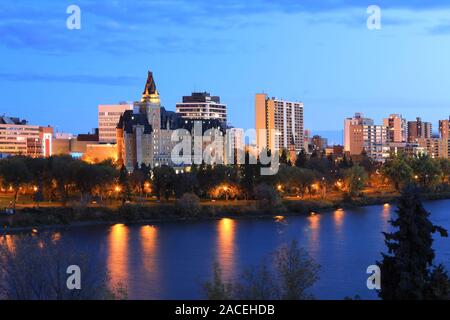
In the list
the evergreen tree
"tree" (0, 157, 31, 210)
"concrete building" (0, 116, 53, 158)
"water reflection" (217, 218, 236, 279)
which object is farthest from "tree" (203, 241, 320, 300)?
"concrete building" (0, 116, 53, 158)

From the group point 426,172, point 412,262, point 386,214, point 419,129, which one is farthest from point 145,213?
point 419,129

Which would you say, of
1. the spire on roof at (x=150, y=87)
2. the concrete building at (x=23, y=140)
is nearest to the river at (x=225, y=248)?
the spire on roof at (x=150, y=87)

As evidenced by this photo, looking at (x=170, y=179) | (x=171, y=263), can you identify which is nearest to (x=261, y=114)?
(x=170, y=179)

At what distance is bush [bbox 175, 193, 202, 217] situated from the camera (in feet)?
90.2

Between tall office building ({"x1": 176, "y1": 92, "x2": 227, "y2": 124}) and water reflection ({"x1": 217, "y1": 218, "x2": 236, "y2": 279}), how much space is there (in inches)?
1747

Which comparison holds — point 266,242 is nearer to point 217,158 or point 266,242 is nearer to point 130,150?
point 130,150

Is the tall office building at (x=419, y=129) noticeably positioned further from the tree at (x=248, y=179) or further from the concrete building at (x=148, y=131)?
the tree at (x=248, y=179)

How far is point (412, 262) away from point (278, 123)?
74.6 meters

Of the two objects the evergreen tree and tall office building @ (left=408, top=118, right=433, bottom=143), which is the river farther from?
tall office building @ (left=408, top=118, right=433, bottom=143)

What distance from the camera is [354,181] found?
3550 cm

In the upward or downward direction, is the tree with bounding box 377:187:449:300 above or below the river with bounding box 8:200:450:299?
above

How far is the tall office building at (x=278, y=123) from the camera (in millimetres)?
79325

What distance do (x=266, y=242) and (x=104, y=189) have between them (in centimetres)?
1175
